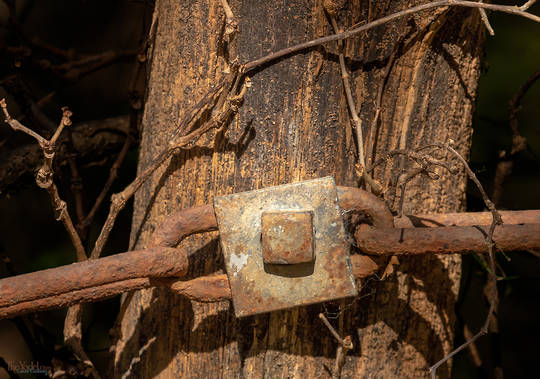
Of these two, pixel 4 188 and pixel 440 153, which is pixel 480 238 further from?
pixel 4 188

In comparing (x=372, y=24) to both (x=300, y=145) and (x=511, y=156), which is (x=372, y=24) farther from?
(x=511, y=156)

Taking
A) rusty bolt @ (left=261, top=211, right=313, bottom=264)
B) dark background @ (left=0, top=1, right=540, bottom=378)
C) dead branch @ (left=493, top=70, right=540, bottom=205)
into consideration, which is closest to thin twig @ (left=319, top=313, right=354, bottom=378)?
rusty bolt @ (left=261, top=211, right=313, bottom=264)

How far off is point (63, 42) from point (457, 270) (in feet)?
6.31

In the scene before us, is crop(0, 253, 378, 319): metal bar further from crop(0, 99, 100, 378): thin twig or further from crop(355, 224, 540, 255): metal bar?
crop(0, 99, 100, 378): thin twig

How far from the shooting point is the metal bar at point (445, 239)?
779 mm

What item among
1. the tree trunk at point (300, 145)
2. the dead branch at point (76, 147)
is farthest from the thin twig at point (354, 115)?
the dead branch at point (76, 147)

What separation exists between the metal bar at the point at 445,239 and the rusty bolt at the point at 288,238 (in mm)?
89

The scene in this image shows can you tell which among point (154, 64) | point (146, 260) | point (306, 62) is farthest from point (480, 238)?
point (154, 64)

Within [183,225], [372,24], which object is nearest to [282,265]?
[183,225]

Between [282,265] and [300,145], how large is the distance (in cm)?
20

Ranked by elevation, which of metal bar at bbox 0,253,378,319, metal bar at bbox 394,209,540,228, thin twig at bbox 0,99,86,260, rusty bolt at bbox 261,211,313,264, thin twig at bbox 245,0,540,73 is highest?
thin twig at bbox 245,0,540,73

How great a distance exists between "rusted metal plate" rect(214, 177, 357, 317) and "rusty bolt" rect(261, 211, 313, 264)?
27 millimetres

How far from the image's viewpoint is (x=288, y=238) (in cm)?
77

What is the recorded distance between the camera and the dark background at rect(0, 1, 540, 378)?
5.10 feet
